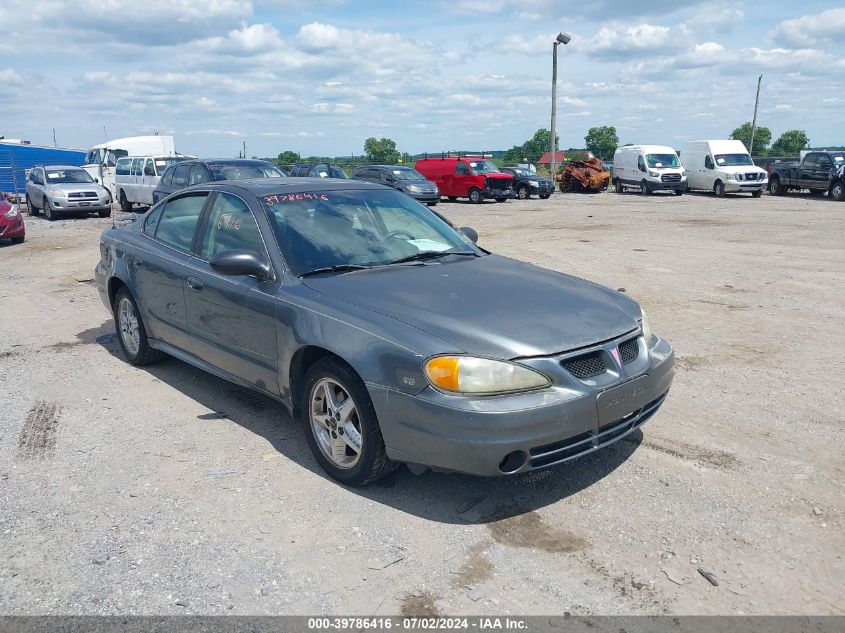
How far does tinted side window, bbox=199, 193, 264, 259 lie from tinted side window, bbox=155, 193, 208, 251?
9.1 inches

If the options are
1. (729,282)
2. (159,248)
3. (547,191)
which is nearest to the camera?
(159,248)

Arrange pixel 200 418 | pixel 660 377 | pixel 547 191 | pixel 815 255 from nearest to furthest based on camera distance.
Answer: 1. pixel 660 377
2. pixel 200 418
3. pixel 815 255
4. pixel 547 191

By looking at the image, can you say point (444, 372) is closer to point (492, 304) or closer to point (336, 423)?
point (492, 304)

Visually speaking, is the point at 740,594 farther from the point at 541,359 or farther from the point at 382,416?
the point at 382,416

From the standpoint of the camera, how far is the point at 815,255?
41.1ft

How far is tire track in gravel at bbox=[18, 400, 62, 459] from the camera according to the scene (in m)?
4.56

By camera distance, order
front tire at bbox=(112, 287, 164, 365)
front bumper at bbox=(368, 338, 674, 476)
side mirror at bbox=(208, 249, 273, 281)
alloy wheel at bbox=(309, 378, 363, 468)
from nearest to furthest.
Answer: front bumper at bbox=(368, 338, 674, 476), alloy wheel at bbox=(309, 378, 363, 468), side mirror at bbox=(208, 249, 273, 281), front tire at bbox=(112, 287, 164, 365)

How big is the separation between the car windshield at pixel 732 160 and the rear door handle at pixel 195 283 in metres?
28.9

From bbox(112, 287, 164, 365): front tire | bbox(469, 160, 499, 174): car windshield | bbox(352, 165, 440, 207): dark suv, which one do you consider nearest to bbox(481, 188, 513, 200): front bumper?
bbox(469, 160, 499, 174): car windshield

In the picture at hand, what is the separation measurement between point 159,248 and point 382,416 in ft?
9.70

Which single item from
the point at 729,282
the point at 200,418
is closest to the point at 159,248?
the point at 200,418

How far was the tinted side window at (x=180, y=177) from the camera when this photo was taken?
596 inches

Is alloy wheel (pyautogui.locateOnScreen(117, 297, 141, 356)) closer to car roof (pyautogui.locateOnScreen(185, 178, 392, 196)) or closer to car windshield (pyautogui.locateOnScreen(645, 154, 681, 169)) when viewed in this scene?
car roof (pyautogui.locateOnScreen(185, 178, 392, 196))

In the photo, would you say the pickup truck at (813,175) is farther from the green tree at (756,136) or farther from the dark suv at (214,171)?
the green tree at (756,136)
